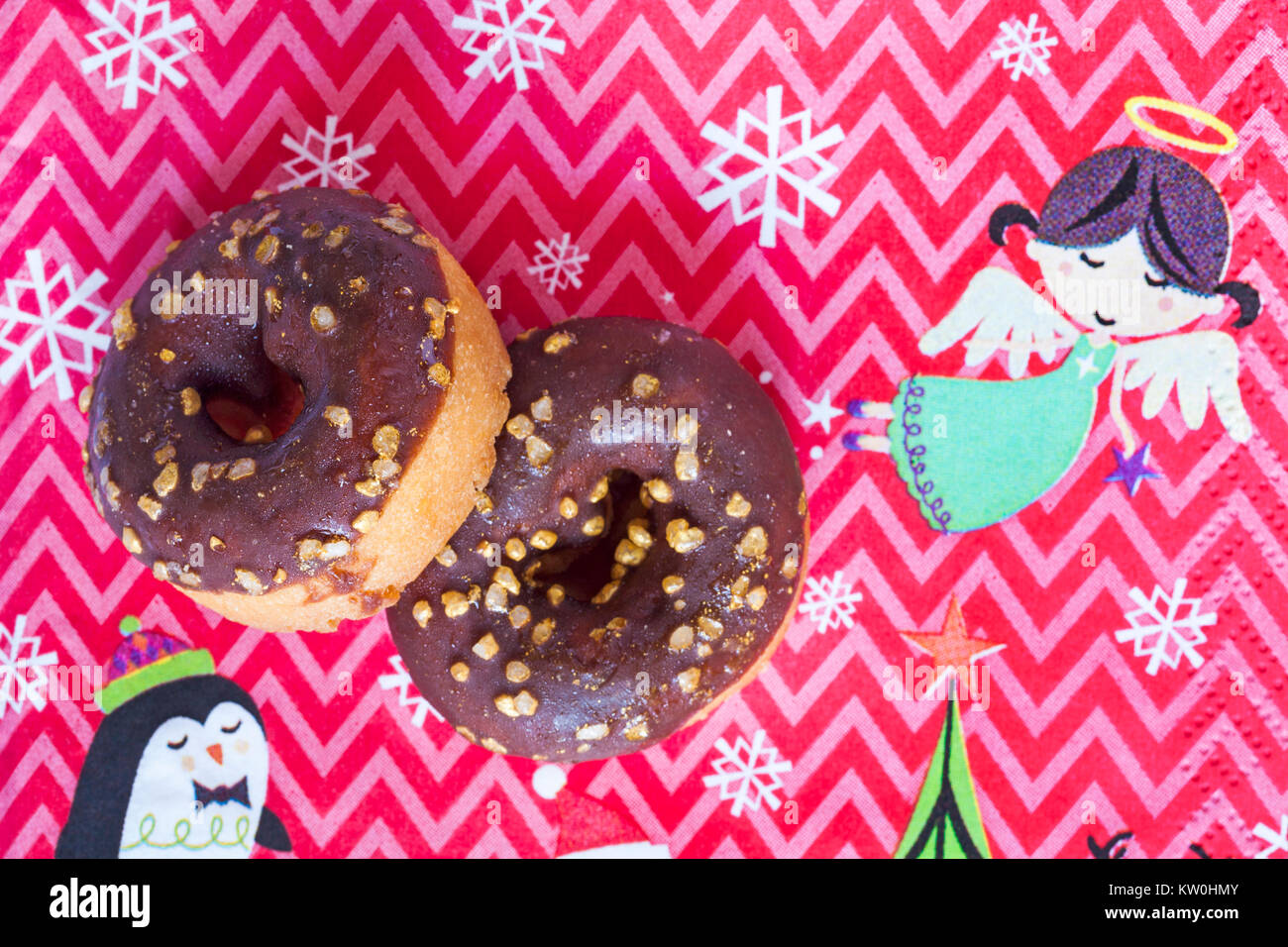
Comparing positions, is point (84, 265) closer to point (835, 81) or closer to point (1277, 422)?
point (835, 81)

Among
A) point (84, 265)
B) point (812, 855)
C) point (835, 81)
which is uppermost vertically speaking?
point (835, 81)

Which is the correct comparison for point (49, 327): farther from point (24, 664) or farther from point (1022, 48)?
point (1022, 48)

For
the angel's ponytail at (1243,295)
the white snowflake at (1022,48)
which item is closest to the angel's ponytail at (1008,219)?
the white snowflake at (1022,48)

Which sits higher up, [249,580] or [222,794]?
[249,580]

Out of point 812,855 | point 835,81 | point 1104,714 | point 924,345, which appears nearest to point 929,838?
point 812,855

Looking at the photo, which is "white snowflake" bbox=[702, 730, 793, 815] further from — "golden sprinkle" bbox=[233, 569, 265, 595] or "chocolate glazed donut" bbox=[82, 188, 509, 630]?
"golden sprinkle" bbox=[233, 569, 265, 595]

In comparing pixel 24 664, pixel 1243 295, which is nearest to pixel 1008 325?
pixel 1243 295

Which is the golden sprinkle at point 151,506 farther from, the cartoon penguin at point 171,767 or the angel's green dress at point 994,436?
the angel's green dress at point 994,436

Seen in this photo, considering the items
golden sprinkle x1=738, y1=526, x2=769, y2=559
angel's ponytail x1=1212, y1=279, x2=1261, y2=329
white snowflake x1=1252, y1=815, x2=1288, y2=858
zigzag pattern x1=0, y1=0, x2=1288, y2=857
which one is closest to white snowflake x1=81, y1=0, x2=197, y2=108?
zigzag pattern x1=0, y1=0, x2=1288, y2=857
